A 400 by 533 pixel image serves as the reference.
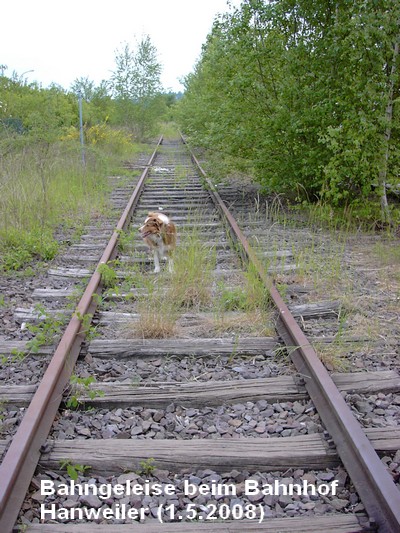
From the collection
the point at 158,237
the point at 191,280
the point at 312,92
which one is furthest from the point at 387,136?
the point at 191,280

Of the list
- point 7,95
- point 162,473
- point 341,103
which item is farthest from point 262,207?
point 7,95

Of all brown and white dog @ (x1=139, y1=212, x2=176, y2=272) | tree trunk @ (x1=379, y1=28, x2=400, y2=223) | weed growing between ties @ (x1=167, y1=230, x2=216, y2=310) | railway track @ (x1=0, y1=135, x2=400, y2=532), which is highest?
tree trunk @ (x1=379, y1=28, x2=400, y2=223)

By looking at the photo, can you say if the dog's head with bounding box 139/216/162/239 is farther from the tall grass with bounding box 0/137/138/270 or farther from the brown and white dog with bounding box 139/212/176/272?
the tall grass with bounding box 0/137/138/270

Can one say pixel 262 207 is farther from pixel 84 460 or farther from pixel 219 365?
pixel 84 460

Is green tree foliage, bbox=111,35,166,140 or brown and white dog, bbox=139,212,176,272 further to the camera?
green tree foliage, bbox=111,35,166,140

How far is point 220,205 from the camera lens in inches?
347

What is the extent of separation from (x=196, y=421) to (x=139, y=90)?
27.9 meters

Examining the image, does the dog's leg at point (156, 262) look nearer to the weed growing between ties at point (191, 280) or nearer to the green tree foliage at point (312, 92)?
the weed growing between ties at point (191, 280)

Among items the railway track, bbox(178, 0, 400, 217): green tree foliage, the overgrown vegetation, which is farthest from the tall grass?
bbox(178, 0, 400, 217): green tree foliage

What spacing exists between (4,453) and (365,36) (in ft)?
20.5

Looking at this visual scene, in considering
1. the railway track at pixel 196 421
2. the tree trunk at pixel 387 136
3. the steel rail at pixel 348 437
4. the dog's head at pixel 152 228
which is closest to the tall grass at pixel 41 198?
the dog's head at pixel 152 228

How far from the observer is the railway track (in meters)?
2.29

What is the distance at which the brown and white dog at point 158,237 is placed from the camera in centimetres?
565

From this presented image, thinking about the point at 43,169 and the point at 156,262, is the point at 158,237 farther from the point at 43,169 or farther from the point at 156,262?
the point at 43,169
